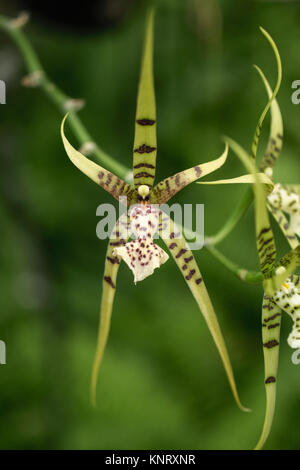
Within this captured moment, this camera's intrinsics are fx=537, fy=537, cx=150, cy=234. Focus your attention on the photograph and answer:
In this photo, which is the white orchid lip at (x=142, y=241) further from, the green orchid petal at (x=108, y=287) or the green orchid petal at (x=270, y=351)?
the green orchid petal at (x=270, y=351)

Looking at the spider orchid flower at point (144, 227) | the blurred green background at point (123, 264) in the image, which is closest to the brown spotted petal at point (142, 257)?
the spider orchid flower at point (144, 227)

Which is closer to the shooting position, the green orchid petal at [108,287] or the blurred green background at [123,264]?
the green orchid petal at [108,287]

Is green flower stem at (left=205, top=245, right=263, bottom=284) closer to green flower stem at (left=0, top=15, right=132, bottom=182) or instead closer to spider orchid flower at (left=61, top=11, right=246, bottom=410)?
spider orchid flower at (left=61, top=11, right=246, bottom=410)

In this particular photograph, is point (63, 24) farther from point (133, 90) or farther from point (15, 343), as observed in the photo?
point (15, 343)

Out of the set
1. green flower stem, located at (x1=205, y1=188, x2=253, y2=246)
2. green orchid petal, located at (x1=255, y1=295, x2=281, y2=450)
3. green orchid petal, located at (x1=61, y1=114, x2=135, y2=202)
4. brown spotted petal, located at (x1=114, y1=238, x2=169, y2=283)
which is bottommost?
green orchid petal, located at (x1=255, y1=295, x2=281, y2=450)

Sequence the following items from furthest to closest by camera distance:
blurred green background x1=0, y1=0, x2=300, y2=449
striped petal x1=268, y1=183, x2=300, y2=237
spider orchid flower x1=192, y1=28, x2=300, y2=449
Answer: blurred green background x1=0, y1=0, x2=300, y2=449 < striped petal x1=268, y1=183, x2=300, y2=237 < spider orchid flower x1=192, y1=28, x2=300, y2=449

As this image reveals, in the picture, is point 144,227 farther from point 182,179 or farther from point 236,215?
point 236,215

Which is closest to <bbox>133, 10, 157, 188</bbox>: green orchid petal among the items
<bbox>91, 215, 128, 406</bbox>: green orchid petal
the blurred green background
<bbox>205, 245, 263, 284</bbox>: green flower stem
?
<bbox>91, 215, 128, 406</bbox>: green orchid petal
